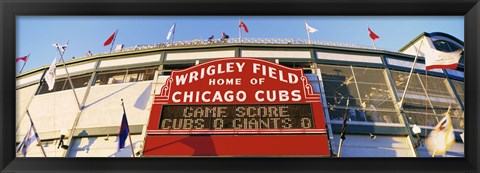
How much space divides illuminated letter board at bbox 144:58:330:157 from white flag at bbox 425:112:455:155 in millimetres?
3783

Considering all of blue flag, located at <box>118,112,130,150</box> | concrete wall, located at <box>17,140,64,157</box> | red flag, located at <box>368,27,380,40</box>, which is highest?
red flag, located at <box>368,27,380,40</box>

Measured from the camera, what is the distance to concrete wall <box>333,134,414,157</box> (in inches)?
404

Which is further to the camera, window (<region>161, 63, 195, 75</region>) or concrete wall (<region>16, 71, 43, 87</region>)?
concrete wall (<region>16, 71, 43, 87</region>)

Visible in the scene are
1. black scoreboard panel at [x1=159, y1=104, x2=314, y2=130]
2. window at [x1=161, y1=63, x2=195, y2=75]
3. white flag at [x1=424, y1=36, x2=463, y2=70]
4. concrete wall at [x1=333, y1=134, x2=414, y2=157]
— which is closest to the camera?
black scoreboard panel at [x1=159, y1=104, x2=314, y2=130]

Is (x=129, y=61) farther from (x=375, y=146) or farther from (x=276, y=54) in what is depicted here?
(x=375, y=146)

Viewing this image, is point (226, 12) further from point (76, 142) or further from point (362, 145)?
point (76, 142)

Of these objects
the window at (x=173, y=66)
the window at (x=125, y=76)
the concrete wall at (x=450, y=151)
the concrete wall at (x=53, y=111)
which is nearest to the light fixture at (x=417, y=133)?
the concrete wall at (x=450, y=151)

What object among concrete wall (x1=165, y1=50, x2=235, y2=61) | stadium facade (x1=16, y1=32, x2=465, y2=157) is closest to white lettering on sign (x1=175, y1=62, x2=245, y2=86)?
stadium facade (x1=16, y1=32, x2=465, y2=157)

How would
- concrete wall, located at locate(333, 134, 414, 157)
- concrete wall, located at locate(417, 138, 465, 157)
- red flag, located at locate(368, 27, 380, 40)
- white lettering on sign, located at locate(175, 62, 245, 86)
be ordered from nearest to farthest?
concrete wall, located at locate(333, 134, 414, 157) → concrete wall, located at locate(417, 138, 465, 157) → white lettering on sign, located at locate(175, 62, 245, 86) → red flag, located at locate(368, 27, 380, 40)

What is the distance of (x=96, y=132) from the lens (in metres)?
10.9

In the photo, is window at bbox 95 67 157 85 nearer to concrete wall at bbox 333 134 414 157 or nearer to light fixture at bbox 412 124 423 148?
concrete wall at bbox 333 134 414 157

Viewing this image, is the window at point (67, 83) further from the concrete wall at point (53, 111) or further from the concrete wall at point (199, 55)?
the concrete wall at point (199, 55)

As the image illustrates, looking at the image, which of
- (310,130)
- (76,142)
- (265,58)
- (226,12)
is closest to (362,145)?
(310,130)

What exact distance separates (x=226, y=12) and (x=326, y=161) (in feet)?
10.00
